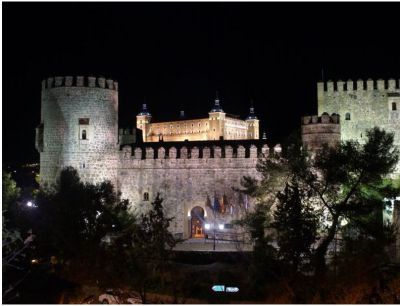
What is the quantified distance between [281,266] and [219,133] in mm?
58951

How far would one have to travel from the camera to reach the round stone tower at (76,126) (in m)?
31.2

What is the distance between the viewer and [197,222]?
107 feet

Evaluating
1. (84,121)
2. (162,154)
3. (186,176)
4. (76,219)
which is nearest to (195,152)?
(186,176)

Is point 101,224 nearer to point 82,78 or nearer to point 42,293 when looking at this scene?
point 42,293

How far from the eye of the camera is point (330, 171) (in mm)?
24516

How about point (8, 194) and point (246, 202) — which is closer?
point (8, 194)

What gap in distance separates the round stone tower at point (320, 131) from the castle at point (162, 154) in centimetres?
14

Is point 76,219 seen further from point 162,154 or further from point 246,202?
point 246,202

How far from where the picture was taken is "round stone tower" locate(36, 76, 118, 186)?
3117 cm

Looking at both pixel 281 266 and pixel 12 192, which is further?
pixel 12 192

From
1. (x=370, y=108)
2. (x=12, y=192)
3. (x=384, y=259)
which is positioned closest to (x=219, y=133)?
(x=370, y=108)

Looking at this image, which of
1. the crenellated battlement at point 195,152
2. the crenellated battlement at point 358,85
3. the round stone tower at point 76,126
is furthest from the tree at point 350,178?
the round stone tower at point 76,126

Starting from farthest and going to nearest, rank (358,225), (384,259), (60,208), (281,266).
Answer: (60,208), (358,225), (384,259), (281,266)

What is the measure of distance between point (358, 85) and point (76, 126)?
1512cm
